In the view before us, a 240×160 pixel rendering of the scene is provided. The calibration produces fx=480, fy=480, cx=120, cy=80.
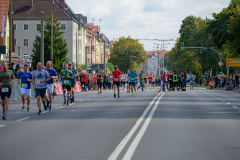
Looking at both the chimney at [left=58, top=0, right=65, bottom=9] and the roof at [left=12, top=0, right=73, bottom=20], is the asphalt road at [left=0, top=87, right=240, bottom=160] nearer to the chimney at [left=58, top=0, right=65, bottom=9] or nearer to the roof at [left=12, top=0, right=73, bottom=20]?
the roof at [left=12, top=0, right=73, bottom=20]

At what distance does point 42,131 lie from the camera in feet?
36.2

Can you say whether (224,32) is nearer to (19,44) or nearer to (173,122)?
(173,122)

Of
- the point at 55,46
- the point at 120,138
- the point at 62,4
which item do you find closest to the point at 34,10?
the point at 62,4

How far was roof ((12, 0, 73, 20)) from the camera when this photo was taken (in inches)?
3467

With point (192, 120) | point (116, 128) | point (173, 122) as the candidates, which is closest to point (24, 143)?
point (116, 128)

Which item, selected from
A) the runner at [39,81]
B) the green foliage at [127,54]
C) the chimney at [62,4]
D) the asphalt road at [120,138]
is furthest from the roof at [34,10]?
the asphalt road at [120,138]

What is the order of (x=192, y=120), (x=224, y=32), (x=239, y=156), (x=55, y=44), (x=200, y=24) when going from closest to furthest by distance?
(x=239, y=156) < (x=192, y=120) < (x=224, y=32) < (x=55, y=44) < (x=200, y=24)

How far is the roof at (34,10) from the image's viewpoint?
8806cm

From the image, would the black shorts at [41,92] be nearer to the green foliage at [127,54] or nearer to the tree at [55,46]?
the tree at [55,46]

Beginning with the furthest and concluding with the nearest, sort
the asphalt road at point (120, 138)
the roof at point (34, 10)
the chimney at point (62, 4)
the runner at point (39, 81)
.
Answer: the chimney at point (62, 4), the roof at point (34, 10), the runner at point (39, 81), the asphalt road at point (120, 138)

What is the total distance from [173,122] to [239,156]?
553cm

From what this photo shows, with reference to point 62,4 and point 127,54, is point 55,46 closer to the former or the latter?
point 62,4

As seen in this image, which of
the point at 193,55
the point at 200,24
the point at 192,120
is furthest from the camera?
the point at 200,24

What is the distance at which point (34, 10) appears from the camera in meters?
88.8
